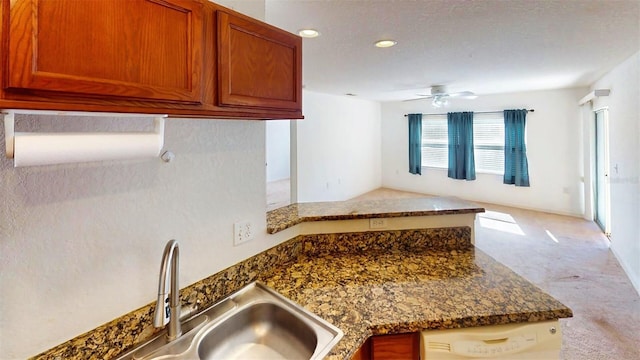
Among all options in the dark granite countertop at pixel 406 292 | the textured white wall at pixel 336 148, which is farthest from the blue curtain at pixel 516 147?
the dark granite countertop at pixel 406 292

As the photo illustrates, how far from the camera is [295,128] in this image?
512 centimetres

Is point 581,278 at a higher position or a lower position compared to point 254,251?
lower

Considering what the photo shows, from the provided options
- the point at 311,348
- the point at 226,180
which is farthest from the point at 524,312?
the point at 226,180

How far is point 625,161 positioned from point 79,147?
4656 millimetres

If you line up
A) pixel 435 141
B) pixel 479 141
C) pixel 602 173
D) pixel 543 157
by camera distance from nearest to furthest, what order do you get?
pixel 602 173, pixel 543 157, pixel 479 141, pixel 435 141

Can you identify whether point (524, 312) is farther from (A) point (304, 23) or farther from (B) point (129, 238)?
(A) point (304, 23)

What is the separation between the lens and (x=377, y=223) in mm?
1757

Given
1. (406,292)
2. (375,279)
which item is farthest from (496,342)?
(375,279)

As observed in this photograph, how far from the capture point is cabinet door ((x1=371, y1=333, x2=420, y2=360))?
1.10 metres

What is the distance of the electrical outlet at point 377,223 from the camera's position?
5.74 ft

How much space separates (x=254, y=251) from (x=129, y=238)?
0.57 m

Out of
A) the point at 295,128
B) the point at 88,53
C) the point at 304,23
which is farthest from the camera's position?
the point at 295,128

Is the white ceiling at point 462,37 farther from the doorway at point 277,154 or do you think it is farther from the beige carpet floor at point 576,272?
the doorway at point 277,154

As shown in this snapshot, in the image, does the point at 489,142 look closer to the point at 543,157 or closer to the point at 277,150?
Answer: the point at 543,157
